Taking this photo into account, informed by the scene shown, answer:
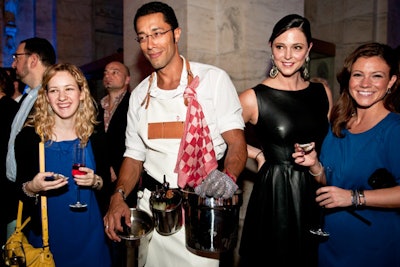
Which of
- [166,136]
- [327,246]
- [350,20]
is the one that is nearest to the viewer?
[327,246]

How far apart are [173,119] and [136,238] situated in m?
0.74

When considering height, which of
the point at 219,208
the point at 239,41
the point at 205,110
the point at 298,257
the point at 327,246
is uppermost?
the point at 239,41

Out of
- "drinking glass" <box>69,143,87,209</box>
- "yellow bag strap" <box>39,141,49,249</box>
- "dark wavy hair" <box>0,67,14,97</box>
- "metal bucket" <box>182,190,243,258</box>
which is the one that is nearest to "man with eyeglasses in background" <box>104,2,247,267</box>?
"drinking glass" <box>69,143,87,209</box>

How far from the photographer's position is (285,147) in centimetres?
228

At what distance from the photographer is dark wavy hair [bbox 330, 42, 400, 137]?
6.21ft

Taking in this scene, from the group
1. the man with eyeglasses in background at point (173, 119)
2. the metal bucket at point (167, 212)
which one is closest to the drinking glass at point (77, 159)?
the man with eyeglasses in background at point (173, 119)

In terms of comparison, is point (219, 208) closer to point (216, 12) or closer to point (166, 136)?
point (166, 136)

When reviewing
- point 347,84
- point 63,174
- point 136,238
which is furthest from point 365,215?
point 63,174

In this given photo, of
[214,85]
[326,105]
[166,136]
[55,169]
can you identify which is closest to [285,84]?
[326,105]

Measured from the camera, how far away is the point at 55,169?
2.23m

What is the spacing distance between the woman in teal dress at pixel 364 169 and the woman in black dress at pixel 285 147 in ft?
0.64

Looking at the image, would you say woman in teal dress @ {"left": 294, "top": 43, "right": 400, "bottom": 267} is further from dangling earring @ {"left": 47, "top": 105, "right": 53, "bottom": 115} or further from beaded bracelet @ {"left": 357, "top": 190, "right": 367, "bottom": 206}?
dangling earring @ {"left": 47, "top": 105, "right": 53, "bottom": 115}

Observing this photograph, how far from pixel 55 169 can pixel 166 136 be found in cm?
80

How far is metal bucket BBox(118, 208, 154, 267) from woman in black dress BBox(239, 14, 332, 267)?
0.70 meters
